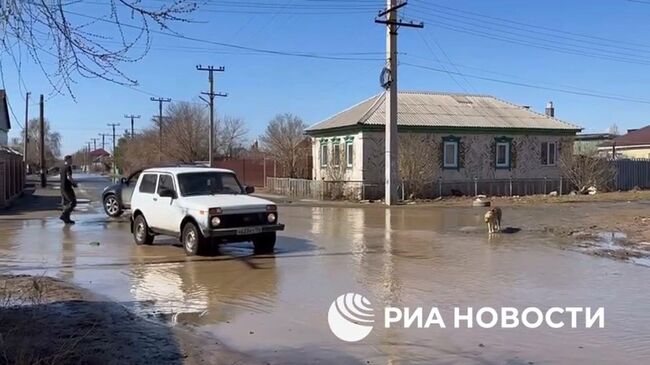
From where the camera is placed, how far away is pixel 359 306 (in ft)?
27.5

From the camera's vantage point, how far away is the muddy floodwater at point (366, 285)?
653 centimetres

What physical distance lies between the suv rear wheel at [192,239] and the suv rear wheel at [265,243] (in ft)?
3.74

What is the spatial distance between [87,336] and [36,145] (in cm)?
11777

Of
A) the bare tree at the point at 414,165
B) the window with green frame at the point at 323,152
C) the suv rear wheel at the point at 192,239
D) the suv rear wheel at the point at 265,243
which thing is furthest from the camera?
the window with green frame at the point at 323,152

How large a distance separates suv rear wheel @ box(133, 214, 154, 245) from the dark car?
23.9ft

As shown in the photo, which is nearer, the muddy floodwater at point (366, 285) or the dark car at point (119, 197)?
the muddy floodwater at point (366, 285)

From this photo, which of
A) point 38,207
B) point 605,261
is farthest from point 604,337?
point 38,207

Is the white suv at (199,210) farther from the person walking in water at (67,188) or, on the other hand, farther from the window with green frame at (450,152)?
the window with green frame at (450,152)

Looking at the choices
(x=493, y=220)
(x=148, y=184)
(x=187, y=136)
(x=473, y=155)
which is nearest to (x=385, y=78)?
(x=473, y=155)

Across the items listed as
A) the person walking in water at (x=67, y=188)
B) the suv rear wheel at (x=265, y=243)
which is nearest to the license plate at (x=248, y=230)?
the suv rear wheel at (x=265, y=243)

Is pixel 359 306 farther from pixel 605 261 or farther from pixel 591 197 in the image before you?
pixel 591 197

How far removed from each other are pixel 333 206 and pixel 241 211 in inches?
646

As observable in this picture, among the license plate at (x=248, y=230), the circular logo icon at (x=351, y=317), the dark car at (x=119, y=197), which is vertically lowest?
the circular logo icon at (x=351, y=317)

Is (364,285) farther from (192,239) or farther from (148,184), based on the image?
(148,184)
